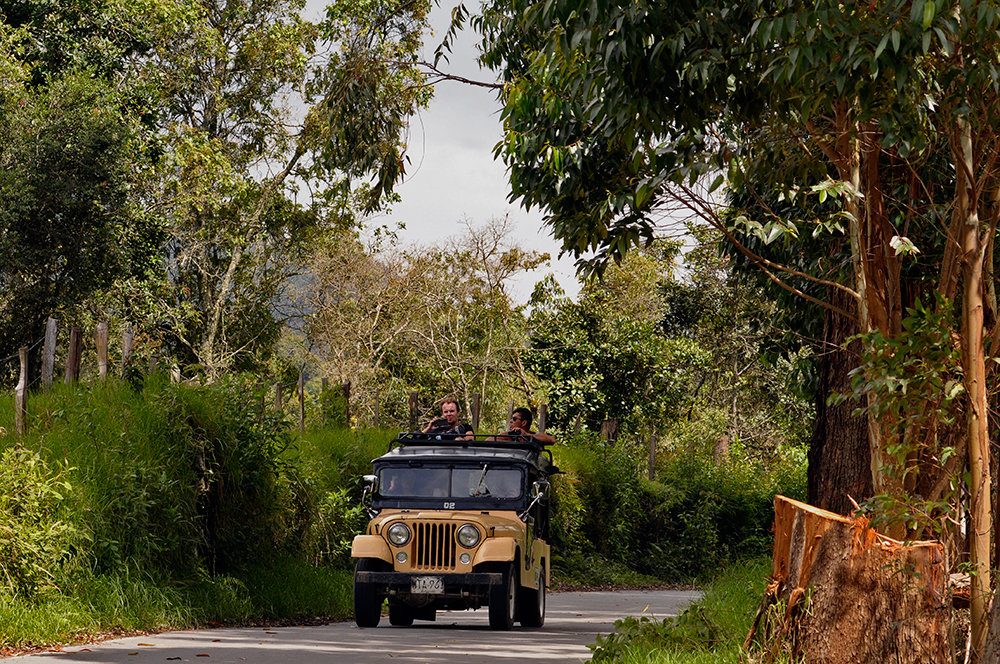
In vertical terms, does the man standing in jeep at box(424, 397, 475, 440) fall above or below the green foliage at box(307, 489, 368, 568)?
above

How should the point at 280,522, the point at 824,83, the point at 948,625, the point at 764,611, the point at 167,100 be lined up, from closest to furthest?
the point at 824,83
the point at 948,625
the point at 764,611
the point at 280,522
the point at 167,100

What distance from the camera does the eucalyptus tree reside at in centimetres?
695

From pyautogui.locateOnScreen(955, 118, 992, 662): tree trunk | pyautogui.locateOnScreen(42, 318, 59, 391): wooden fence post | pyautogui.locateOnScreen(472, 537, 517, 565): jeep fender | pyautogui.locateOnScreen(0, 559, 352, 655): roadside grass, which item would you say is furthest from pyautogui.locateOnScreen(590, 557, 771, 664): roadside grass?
pyautogui.locateOnScreen(42, 318, 59, 391): wooden fence post

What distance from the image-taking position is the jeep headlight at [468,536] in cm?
1415

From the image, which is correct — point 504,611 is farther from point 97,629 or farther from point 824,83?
point 824,83

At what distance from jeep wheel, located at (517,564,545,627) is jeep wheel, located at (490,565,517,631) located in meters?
0.54

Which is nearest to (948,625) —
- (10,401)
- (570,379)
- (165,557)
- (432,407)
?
(165,557)

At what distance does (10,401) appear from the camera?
13.8m

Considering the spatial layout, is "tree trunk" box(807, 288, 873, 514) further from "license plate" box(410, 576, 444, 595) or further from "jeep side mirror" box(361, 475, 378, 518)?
"jeep side mirror" box(361, 475, 378, 518)

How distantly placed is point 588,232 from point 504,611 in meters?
5.47

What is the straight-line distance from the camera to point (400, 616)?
50.1 ft

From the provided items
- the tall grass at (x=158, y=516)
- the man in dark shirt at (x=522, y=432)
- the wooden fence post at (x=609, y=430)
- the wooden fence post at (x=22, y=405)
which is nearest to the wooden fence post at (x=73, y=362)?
the tall grass at (x=158, y=516)

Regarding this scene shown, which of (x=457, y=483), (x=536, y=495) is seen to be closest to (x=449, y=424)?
(x=457, y=483)

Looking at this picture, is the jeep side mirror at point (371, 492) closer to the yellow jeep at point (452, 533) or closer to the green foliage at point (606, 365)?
the yellow jeep at point (452, 533)
